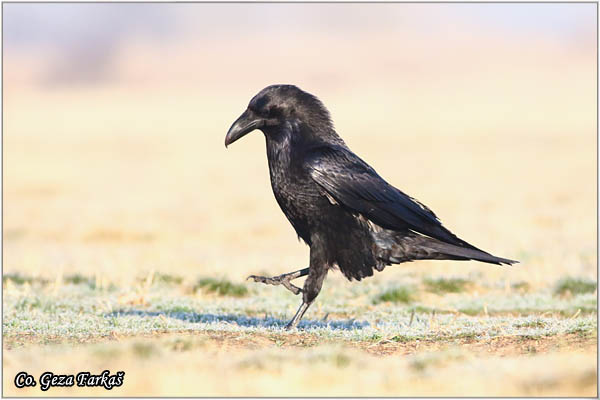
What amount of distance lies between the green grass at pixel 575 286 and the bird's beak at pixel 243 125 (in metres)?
4.51

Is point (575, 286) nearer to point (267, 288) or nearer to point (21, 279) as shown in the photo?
point (267, 288)

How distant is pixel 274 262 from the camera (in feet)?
42.5

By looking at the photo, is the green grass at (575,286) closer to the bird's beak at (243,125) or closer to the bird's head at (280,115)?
the bird's head at (280,115)

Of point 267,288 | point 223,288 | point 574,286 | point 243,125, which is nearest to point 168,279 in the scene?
point 223,288

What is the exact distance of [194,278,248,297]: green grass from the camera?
10344 millimetres

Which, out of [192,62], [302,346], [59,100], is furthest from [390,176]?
[192,62]

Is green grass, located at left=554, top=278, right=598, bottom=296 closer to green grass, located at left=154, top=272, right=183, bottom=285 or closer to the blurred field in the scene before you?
the blurred field

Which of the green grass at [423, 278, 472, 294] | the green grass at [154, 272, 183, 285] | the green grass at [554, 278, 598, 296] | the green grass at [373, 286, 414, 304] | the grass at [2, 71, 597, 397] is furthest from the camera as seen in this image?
the green grass at [154, 272, 183, 285]

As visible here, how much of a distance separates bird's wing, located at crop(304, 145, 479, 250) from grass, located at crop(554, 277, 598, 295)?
3132 millimetres

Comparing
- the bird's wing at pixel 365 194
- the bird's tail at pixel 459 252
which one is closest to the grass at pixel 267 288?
the bird's tail at pixel 459 252

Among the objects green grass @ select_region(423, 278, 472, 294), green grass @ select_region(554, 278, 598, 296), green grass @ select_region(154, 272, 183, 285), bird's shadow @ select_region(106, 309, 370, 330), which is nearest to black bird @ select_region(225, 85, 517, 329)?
bird's shadow @ select_region(106, 309, 370, 330)

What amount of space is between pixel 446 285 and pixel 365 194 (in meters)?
3.53

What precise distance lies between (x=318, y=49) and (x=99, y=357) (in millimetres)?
108092

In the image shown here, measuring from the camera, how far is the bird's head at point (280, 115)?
779cm
